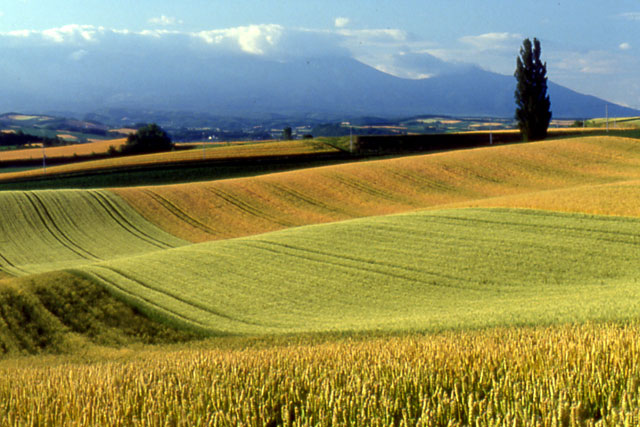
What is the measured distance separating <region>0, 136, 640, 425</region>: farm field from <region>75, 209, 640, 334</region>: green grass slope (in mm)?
129

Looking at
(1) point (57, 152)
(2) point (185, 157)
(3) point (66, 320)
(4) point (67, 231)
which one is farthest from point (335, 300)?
(1) point (57, 152)

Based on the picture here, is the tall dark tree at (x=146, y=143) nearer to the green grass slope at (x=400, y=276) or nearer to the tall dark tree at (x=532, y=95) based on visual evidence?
the tall dark tree at (x=532, y=95)

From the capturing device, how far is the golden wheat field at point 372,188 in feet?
161

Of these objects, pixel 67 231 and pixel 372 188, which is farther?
pixel 372 188

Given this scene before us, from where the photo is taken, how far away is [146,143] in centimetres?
10244

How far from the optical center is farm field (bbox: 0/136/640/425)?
6098mm

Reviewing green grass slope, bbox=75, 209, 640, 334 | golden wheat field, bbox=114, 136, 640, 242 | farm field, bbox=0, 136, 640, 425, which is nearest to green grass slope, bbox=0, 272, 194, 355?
farm field, bbox=0, 136, 640, 425

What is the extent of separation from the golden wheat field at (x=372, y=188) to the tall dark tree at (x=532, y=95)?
16.7 meters

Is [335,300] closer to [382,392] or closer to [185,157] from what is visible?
[382,392]

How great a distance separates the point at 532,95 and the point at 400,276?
70.6 m

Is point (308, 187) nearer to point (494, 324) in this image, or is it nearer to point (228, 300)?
point (228, 300)

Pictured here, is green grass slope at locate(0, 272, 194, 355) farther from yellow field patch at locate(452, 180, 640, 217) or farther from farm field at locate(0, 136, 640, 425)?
yellow field patch at locate(452, 180, 640, 217)

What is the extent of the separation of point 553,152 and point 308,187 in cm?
2919

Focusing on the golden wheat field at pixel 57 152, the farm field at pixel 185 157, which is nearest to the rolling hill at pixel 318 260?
the farm field at pixel 185 157
